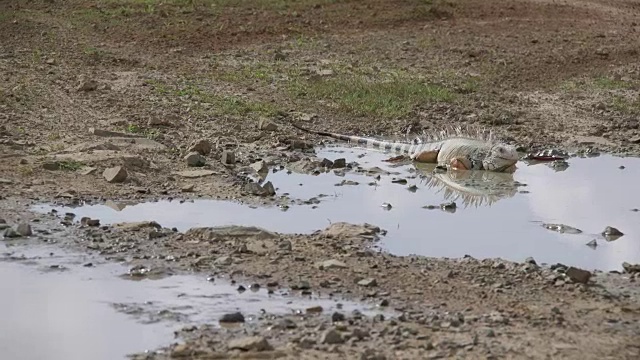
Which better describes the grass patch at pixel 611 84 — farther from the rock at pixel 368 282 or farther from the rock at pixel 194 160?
the rock at pixel 368 282

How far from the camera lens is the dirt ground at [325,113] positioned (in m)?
6.36

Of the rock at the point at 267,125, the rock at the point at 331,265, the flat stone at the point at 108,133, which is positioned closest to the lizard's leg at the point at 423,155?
the rock at the point at 267,125

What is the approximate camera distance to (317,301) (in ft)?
22.2

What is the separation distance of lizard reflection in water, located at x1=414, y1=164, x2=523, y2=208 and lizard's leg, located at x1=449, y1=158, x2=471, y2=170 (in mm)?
59

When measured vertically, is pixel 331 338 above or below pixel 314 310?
below

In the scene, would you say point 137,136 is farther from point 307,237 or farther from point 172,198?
point 307,237

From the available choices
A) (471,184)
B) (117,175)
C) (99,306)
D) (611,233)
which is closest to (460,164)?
(471,184)

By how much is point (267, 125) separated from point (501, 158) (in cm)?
250

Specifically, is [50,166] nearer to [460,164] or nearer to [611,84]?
[460,164]

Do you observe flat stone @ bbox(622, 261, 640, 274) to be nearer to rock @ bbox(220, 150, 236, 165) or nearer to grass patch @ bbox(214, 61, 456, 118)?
rock @ bbox(220, 150, 236, 165)

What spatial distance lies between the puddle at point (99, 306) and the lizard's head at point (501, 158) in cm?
476

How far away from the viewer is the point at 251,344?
5875 millimetres

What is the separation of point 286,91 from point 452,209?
16.4ft

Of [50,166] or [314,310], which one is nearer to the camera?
[314,310]
